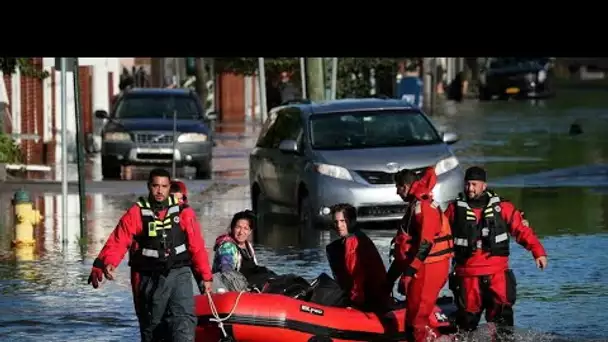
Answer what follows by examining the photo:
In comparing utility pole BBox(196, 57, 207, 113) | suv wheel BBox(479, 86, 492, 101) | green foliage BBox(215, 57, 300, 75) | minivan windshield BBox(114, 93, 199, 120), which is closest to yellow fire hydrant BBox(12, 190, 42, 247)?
minivan windshield BBox(114, 93, 199, 120)

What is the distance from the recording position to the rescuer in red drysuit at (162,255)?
1145 cm

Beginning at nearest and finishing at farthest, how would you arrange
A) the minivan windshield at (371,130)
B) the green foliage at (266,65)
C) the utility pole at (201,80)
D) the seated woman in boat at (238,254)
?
the seated woman in boat at (238,254), the minivan windshield at (371,130), the green foliage at (266,65), the utility pole at (201,80)

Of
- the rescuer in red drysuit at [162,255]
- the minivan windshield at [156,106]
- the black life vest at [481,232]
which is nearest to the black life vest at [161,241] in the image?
the rescuer in red drysuit at [162,255]

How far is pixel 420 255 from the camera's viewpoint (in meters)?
11.7

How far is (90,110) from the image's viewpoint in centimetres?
3634

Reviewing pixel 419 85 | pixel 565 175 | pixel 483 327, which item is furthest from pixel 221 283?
pixel 419 85

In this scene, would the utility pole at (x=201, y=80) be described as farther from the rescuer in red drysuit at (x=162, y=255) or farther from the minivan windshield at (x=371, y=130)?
the rescuer in red drysuit at (x=162, y=255)

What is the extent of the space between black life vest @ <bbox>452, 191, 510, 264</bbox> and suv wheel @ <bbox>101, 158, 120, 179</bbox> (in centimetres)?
1642

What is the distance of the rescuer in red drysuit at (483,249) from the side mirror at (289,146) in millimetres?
7907

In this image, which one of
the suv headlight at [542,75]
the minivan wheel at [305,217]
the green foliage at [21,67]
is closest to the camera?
the minivan wheel at [305,217]

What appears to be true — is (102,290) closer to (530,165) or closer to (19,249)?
(19,249)

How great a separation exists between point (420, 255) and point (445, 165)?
812 centimetres

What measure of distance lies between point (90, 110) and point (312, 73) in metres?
4.91
